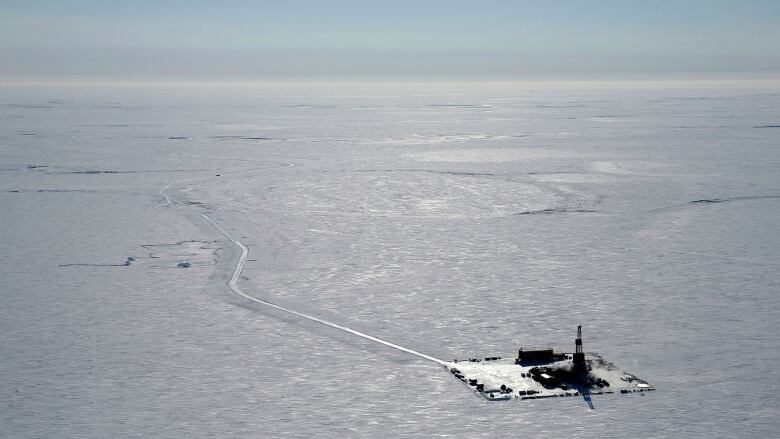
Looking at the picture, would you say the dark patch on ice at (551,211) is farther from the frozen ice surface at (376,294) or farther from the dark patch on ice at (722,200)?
the dark patch on ice at (722,200)

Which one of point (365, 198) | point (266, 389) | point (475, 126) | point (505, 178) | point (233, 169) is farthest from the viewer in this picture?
point (475, 126)

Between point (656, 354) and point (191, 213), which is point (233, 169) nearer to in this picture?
point (191, 213)

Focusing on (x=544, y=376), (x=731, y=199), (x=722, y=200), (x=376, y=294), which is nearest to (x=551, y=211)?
(x=722, y=200)

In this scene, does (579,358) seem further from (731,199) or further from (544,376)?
(731,199)

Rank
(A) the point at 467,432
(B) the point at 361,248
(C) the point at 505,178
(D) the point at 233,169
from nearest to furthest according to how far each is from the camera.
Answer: (A) the point at 467,432
(B) the point at 361,248
(C) the point at 505,178
(D) the point at 233,169

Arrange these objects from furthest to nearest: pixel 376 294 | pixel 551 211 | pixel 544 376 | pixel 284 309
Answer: pixel 551 211 < pixel 376 294 < pixel 284 309 < pixel 544 376

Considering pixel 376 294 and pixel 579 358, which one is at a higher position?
pixel 579 358

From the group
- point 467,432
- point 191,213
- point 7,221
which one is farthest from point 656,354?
point 7,221
